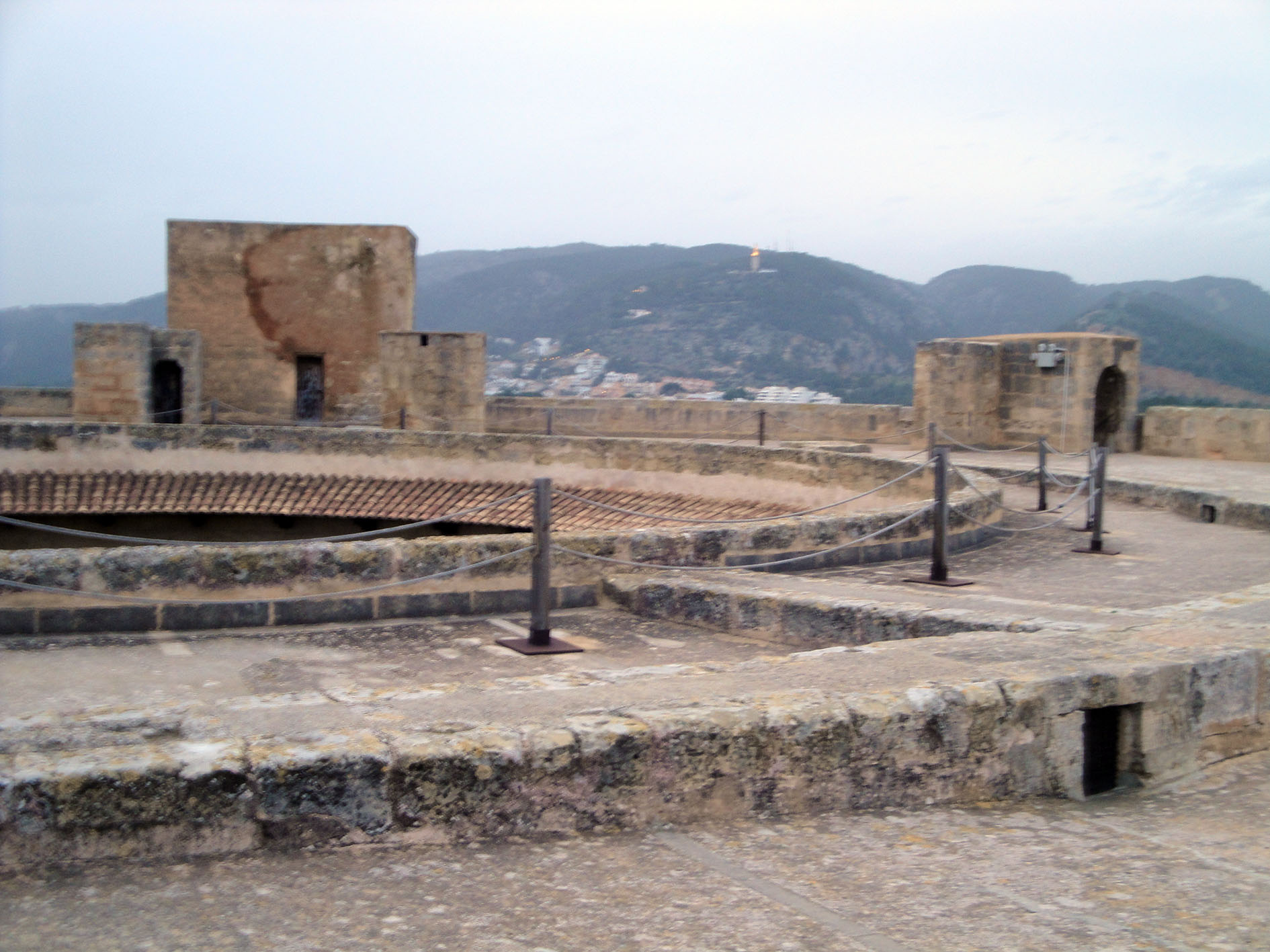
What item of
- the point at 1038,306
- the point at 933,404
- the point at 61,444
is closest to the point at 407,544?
the point at 61,444

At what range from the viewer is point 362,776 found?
313 cm

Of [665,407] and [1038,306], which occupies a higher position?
[1038,306]

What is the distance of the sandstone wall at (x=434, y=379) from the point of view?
1842cm

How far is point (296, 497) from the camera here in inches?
604

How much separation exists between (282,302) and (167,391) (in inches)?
113

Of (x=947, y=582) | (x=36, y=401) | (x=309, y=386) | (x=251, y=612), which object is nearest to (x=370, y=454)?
(x=309, y=386)

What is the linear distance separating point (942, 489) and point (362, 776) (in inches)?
217

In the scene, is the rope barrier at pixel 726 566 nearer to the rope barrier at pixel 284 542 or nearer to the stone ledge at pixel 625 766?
the rope barrier at pixel 284 542

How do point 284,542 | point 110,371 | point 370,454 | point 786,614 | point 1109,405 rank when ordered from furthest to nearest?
point 1109,405, point 110,371, point 370,454, point 284,542, point 786,614

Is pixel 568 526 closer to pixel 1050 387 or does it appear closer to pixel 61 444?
pixel 61 444

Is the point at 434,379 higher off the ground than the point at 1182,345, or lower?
lower

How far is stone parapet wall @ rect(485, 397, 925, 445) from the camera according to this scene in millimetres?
22047

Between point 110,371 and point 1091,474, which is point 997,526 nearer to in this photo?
point 1091,474

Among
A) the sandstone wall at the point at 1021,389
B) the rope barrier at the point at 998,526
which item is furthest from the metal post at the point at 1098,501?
the sandstone wall at the point at 1021,389
